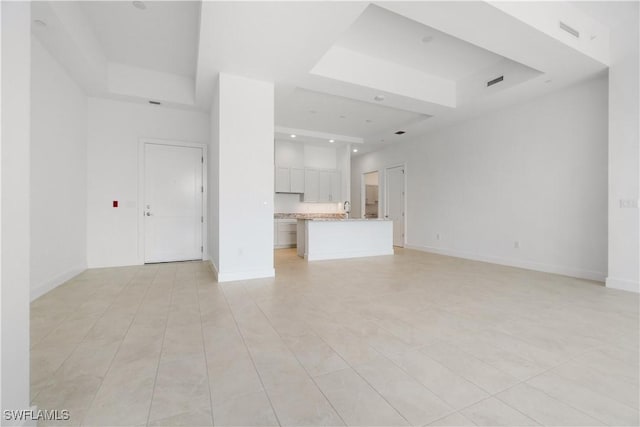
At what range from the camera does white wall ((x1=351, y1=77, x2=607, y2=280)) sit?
4105mm

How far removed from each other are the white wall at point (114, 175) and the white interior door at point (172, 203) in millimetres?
216

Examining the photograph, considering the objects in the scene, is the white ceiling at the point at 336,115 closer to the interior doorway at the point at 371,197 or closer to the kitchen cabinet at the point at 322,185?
the kitchen cabinet at the point at 322,185

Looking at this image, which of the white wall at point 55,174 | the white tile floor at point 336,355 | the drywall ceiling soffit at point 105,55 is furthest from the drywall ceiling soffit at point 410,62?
the white wall at point 55,174

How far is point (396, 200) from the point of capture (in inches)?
312

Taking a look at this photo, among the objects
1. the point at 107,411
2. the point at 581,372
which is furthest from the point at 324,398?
the point at 581,372

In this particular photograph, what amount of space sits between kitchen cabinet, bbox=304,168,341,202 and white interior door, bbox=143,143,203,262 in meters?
3.27

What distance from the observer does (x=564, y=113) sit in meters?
4.39

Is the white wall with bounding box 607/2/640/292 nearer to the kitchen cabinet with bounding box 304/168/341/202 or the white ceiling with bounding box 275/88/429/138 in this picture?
the white ceiling with bounding box 275/88/429/138

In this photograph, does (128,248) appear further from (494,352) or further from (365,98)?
(494,352)

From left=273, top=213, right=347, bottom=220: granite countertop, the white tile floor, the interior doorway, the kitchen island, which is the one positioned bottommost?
the white tile floor

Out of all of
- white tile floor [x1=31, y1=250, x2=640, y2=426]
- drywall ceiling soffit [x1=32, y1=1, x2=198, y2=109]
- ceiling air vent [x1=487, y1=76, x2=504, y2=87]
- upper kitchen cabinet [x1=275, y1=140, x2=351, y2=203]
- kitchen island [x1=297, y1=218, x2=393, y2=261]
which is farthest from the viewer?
upper kitchen cabinet [x1=275, y1=140, x2=351, y2=203]

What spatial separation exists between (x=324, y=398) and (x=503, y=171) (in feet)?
17.9

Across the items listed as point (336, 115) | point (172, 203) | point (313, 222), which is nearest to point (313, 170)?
point (336, 115)

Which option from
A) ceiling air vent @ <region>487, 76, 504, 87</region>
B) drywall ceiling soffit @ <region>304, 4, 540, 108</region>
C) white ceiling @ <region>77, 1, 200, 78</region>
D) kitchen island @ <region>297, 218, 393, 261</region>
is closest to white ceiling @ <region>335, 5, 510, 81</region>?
drywall ceiling soffit @ <region>304, 4, 540, 108</region>
